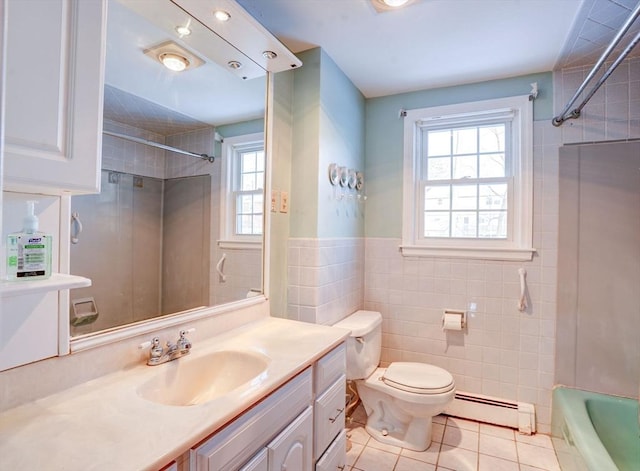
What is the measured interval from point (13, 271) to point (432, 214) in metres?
2.44

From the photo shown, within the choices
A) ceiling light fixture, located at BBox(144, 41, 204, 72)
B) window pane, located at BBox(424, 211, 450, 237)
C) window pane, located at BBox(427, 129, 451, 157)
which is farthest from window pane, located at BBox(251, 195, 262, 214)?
window pane, located at BBox(427, 129, 451, 157)

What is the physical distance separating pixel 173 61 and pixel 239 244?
2.86 feet

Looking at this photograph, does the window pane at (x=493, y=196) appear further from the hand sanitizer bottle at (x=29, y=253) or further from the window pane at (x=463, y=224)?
the hand sanitizer bottle at (x=29, y=253)

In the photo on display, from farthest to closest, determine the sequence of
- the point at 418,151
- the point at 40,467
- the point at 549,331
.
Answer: the point at 418,151 → the point at 549,331 → the point at 40,467

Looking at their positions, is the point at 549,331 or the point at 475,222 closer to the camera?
the point at 549,331

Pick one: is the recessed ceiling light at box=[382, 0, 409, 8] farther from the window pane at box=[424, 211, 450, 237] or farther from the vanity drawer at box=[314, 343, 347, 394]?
the vanity drawer at box=[314, 343, 347, 394]

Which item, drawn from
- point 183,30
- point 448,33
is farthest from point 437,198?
point 183,30

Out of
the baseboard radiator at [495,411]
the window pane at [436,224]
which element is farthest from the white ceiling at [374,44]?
the baseboard radiator at [495,411]

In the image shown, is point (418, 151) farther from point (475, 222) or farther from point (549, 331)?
point (549, 331)

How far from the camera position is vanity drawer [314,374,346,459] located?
1362mm

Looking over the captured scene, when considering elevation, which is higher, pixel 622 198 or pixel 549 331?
A: pixel 622 198

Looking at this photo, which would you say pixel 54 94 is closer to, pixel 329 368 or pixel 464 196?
pixel 329 368

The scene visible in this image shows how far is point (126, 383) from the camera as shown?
1016mm

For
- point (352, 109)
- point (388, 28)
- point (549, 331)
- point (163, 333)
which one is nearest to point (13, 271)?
point (163, 333)
